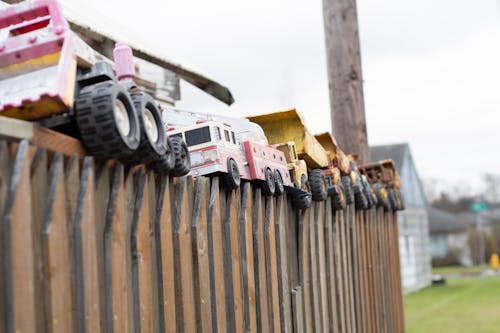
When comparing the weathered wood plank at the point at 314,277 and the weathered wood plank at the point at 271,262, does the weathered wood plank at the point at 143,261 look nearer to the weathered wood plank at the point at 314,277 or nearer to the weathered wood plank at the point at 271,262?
the weathered wood plank at the point at 271,262

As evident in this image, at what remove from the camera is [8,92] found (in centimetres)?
235

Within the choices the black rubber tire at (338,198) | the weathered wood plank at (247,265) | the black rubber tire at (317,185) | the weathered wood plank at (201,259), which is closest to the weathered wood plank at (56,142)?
the weathered wood plank at (201,259)

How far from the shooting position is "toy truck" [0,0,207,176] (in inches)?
91.2

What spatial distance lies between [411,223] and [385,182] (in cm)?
2688

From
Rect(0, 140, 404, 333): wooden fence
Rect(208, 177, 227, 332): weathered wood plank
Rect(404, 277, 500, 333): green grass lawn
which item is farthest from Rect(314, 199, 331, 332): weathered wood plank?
Rect(404, 277, 500, 333): green grass lawn

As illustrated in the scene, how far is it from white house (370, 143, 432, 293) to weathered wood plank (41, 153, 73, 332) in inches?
1107

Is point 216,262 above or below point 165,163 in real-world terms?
below

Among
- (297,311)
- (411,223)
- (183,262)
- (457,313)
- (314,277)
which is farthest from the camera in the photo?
(411,223)

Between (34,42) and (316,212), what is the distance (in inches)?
109

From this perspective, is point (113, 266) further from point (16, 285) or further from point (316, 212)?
point (316, 212)

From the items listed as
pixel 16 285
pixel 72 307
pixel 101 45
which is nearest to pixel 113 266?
pixel 72 307

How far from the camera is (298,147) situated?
4625 millimetres

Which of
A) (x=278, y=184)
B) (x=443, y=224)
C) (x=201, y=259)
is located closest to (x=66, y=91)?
(x=201, y=259)

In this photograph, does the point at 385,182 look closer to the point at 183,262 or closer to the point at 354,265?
the point at 354,265
